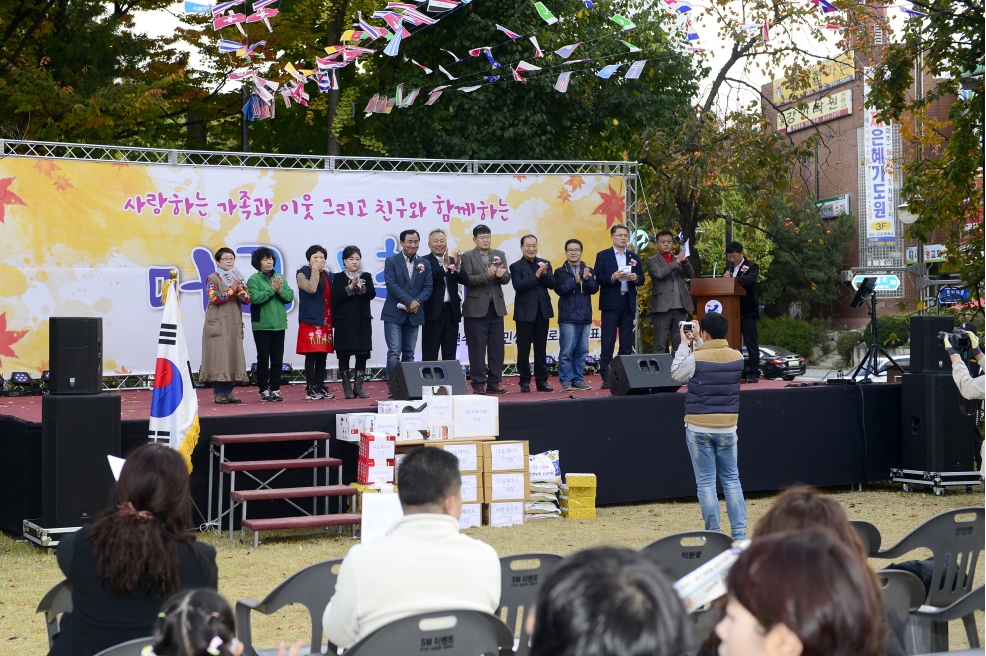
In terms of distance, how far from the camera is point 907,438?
938cm

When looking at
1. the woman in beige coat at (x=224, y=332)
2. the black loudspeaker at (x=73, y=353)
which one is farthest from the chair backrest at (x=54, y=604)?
the woman in beige coat at (x=224, y=332)

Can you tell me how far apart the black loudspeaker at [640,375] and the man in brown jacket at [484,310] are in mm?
1159

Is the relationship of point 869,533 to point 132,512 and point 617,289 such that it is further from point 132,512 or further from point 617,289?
point 617,289

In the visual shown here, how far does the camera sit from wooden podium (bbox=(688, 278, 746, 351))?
32.9 ft

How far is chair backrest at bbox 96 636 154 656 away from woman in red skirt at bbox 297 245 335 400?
6.83 meters

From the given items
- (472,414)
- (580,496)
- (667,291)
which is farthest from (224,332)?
(667,291)

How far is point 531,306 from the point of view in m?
9.65

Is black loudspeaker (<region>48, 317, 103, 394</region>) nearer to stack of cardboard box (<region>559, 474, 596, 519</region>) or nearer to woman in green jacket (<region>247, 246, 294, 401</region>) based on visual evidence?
woman in green jacket (<region>247, 246, 294, 401</region>)

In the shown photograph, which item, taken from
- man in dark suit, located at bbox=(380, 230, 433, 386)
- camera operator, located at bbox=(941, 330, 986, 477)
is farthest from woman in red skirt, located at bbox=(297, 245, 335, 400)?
camera operator, located at bbox=(941, 330, 986, 477)

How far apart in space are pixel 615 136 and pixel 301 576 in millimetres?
14808

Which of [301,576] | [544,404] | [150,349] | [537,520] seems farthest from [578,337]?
[301,576]

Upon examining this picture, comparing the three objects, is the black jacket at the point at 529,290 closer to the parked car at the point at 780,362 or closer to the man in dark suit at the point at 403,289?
the man in dark suit at the point at 403,289

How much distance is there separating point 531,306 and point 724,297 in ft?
6.42

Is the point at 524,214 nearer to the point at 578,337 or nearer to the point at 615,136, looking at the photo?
the point at 578,337
